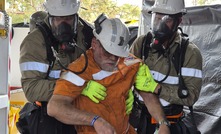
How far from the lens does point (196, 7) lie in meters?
4.75

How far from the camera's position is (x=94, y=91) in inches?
101

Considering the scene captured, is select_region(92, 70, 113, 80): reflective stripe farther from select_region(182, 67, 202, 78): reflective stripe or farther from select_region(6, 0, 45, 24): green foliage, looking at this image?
select_region(6, 0, 45, 24): green foliage

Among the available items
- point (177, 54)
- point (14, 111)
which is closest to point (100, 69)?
point (177, 54)

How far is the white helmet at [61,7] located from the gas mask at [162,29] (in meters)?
0.76

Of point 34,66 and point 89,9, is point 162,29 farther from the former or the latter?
point 89,9

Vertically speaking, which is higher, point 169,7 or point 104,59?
point 169,7

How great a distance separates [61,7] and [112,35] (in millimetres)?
619

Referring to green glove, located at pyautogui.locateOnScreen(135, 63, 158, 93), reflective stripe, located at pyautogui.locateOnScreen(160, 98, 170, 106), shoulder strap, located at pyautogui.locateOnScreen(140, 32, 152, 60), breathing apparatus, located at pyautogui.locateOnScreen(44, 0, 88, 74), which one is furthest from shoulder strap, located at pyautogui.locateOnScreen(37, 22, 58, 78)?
reflective stripe, located at pyautogui.locateOnScreen(160, 98, 170, 106)

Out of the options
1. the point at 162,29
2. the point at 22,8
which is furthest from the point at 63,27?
the point at 22,8

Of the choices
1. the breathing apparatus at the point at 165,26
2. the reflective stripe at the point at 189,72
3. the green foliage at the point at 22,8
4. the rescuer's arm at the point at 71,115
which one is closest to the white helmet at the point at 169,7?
the breathing apparatus at the point at 165,26

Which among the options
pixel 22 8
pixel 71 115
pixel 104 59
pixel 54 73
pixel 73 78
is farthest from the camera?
pixel 22 8

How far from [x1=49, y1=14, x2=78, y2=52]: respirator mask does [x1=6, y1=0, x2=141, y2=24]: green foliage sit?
6845 millimetres

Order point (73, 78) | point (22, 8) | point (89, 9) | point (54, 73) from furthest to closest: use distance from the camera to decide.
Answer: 1. point (22, 8)
2. point (89, 9)
3. point (54, 73)
4. point (73, 78)

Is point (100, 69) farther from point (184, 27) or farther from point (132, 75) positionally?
point (184, 27)
